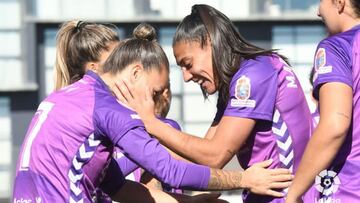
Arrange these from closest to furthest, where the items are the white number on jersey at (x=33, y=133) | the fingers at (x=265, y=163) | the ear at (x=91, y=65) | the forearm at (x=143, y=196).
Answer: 1. the white number on jersey at (x=33, y=133)
2. the fingers at (x=265, y=163)
3. the forearm at (x=143, y=196)
4. the ear at (x=91, y=65)

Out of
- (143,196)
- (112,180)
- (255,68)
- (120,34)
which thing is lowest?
(120,34)

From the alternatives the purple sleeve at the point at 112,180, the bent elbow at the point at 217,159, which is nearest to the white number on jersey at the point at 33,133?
the purple sleeve at the point at 112,180

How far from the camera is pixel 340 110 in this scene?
11.8 ft

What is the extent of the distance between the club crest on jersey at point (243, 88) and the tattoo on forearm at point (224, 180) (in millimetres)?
270

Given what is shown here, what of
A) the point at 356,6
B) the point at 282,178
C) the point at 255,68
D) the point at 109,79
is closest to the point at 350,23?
the point at 356,6

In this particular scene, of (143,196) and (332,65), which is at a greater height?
(332,65)

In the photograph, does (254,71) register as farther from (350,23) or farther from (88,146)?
(88,146)

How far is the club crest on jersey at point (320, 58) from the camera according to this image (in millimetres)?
3717

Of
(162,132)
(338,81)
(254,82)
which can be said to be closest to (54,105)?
(162,132)

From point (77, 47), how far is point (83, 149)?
2.91 ft

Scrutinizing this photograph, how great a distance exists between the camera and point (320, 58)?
3744 millimetres

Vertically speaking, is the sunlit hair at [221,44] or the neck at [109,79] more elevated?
the sunlit hair at [221,44]

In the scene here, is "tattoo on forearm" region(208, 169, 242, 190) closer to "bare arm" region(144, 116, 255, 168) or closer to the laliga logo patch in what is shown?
"bare arm" region(144, 116, 255, 168)

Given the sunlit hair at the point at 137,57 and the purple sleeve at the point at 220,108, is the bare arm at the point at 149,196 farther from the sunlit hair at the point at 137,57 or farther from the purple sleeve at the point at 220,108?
the sunlit hair at the point at 137,57
